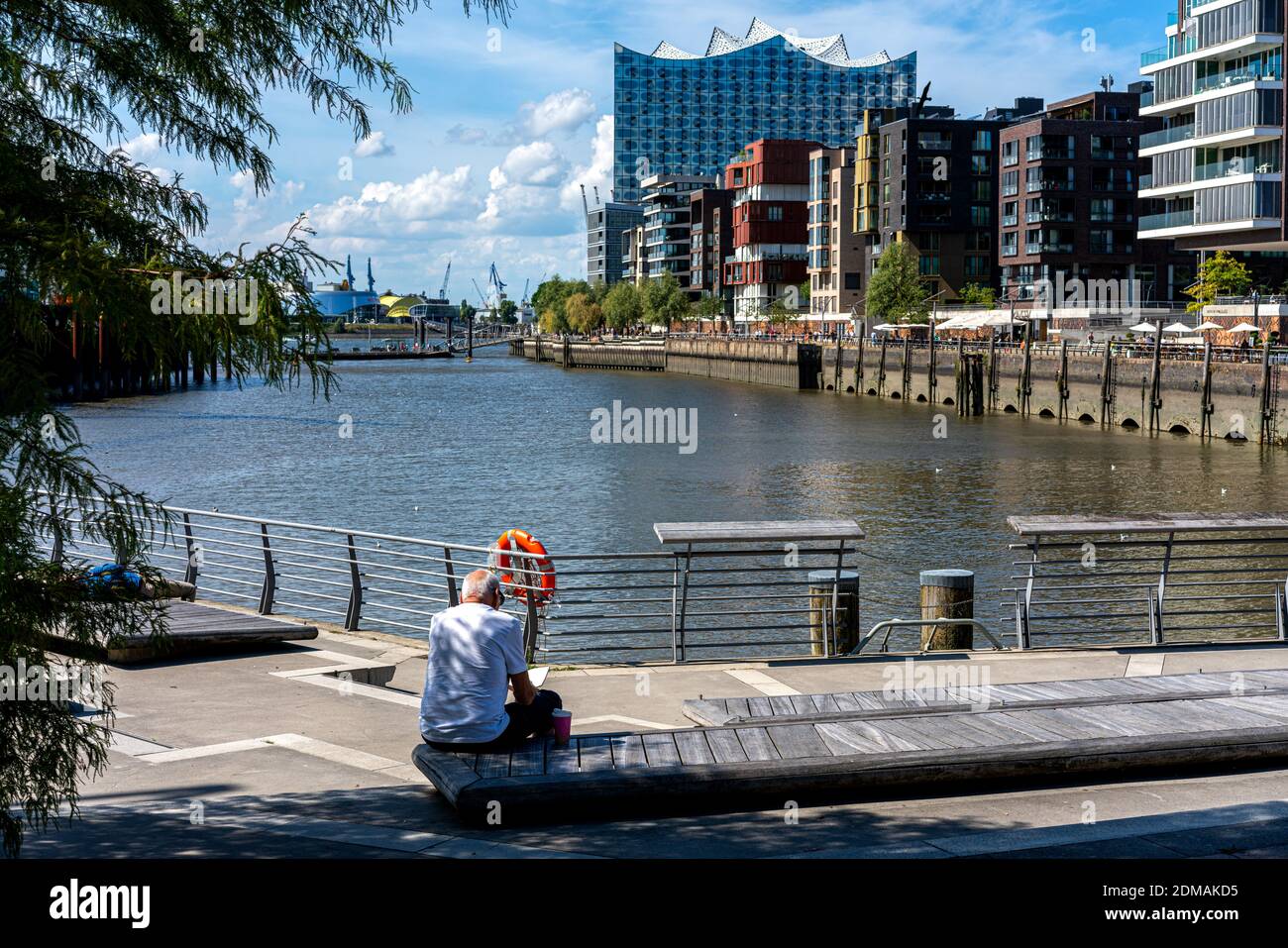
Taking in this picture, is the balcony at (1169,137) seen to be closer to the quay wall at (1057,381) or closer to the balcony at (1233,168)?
the balcony at (1233,168)

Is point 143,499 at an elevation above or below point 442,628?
above

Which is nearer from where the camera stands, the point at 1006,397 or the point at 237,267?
the point at 237,267

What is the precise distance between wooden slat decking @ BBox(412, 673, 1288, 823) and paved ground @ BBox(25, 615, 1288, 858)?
15 cm

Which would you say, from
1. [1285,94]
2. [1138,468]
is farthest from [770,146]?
[1138,468]

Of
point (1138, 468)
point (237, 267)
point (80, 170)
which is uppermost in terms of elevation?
point (80, 170)

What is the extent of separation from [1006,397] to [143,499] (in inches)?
3405

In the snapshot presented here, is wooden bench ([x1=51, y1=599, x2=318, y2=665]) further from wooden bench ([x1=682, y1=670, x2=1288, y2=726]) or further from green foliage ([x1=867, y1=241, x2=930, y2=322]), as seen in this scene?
green foliage ([x1=867, y1=241, x2=930, y2=322])

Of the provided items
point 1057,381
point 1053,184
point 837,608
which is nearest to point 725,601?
point 837,608

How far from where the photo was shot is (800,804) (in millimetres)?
8148

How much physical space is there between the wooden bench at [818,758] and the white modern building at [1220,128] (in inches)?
2869

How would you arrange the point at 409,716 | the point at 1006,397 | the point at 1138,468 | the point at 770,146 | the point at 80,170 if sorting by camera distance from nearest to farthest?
the point at 80,170 → the point at 409,716 → the point at 1138,468 → the point at 1006,397 → the point at 770,146

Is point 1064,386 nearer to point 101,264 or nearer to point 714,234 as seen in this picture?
point 101,264

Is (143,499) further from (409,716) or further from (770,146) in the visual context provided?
(770,146)

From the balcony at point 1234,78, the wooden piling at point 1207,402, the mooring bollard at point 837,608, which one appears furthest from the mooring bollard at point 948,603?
the balcony at point 1234,78
